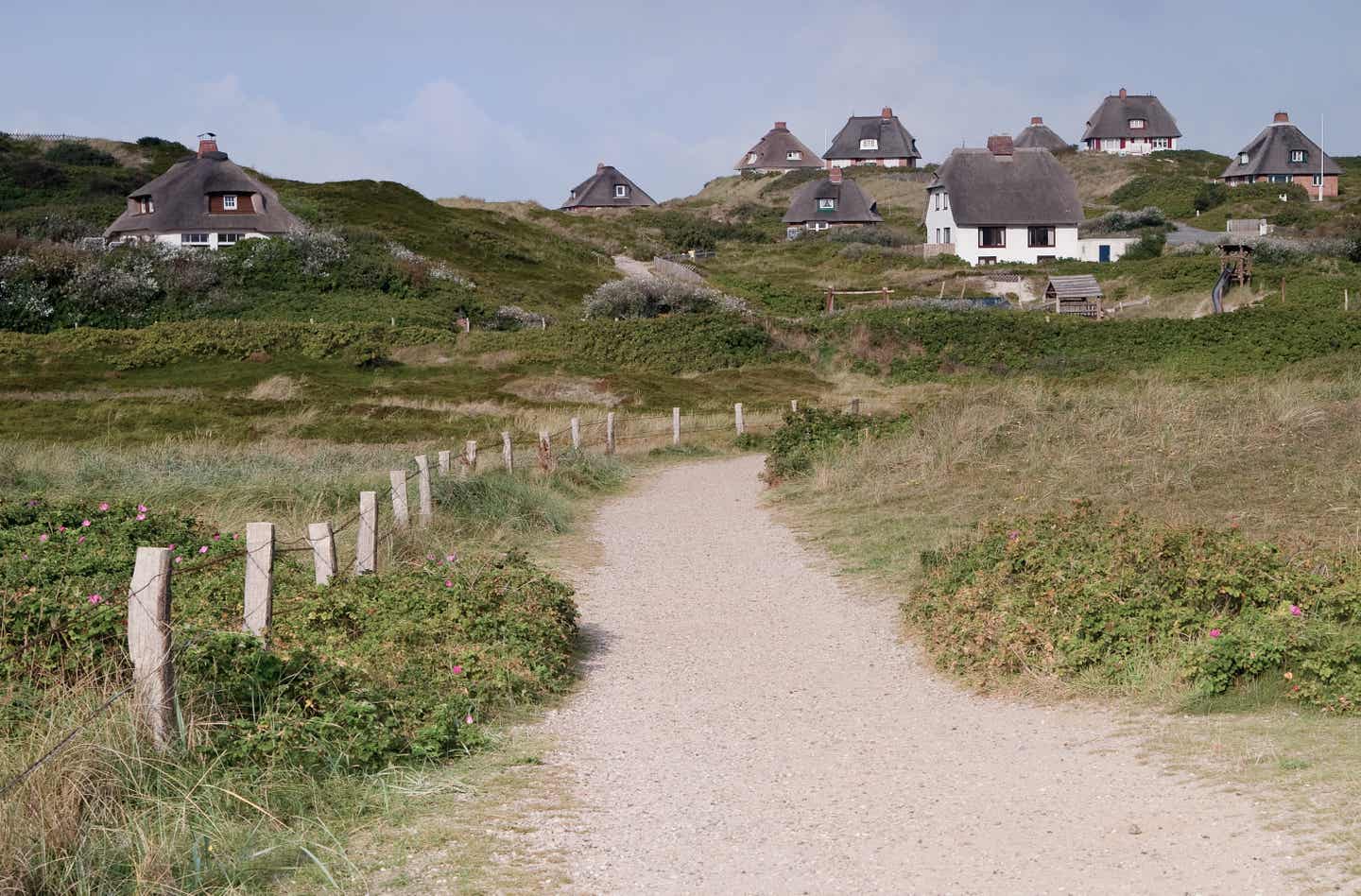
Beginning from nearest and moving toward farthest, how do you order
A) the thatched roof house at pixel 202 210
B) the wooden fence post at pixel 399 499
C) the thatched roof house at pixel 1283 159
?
1. the wooden fence post at pixel 399 499
2. the thatched roof house at pixel 202 210
3. the thatched roof house at pixel 1283 159

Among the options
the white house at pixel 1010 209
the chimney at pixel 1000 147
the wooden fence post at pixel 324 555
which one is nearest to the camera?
the wooden fence post at pixel 324 555

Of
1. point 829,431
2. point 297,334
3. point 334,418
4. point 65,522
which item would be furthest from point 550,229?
point 65,522

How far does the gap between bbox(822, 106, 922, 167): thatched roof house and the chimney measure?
51.7 metres

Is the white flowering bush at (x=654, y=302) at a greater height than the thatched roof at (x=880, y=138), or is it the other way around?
the thatched roof at (x=880, y=138)

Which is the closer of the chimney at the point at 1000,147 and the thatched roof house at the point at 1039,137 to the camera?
the chimney at the point at 1000,147

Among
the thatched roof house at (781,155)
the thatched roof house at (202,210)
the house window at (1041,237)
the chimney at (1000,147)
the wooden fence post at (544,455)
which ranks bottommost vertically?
the wooden fence post at (544,455)

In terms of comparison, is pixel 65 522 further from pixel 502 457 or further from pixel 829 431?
pixel 829 431

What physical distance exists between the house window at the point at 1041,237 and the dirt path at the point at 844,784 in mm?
62867

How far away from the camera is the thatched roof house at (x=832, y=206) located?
300 feet

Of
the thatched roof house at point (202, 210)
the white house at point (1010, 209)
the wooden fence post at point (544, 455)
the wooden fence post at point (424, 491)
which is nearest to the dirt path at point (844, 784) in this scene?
the wooden fence post at point (424, 491)

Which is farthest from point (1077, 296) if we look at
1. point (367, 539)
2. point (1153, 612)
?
point (1153, 612)

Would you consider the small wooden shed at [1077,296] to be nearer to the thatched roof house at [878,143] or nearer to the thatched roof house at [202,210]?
the thatched roof house at [202,210]

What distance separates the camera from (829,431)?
78.6 ft

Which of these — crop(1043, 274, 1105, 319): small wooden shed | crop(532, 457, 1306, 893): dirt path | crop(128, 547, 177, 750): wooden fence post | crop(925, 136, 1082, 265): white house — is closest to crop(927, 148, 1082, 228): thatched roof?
crop(925, 136, 1082, 265): white house
